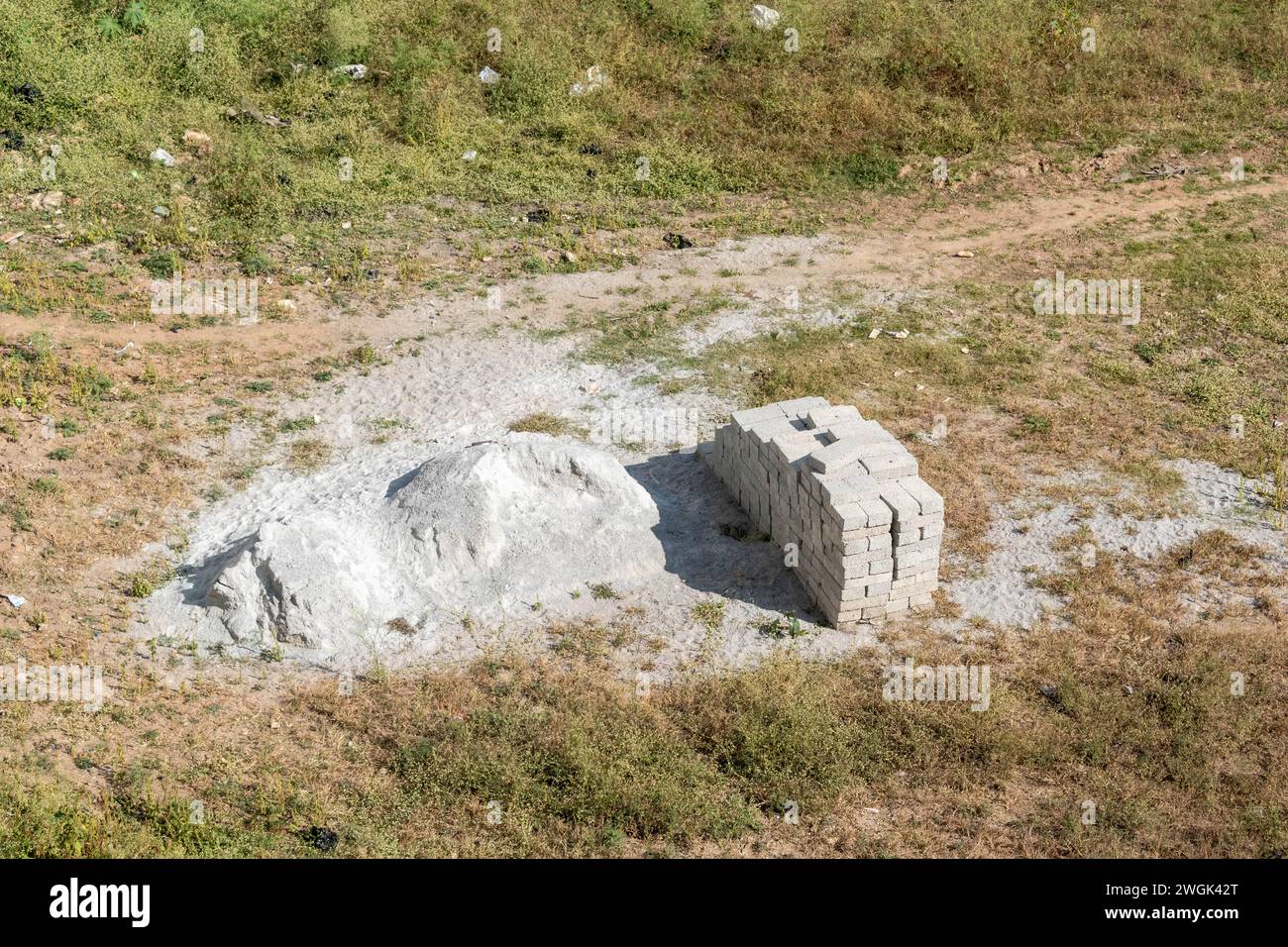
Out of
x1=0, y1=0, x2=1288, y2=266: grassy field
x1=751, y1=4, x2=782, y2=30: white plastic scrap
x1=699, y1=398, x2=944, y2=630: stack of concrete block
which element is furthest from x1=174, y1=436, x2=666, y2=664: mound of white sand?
x1=751, y1=4, x2=782, y2=30: white plastic scrap

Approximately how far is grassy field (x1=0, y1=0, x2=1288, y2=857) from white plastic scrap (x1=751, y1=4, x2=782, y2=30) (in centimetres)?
29

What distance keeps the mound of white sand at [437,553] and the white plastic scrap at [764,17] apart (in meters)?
11.7

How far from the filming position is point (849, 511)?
10.1 meters

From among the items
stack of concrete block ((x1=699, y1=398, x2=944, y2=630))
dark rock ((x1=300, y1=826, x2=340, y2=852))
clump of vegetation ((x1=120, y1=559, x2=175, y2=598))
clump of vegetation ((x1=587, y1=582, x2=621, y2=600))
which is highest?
stack of concrete block ((x1=699, y1=398, x2=944, y2=630))

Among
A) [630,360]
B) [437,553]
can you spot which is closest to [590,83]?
[630,360]

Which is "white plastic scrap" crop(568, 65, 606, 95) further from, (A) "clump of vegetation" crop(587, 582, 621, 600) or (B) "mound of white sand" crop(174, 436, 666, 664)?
(A) "clump of vegetation" crop(587, 582, 621, 600)

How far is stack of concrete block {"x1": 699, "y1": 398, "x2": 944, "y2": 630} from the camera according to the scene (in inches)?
404

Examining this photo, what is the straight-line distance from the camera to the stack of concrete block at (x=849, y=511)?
10.3m

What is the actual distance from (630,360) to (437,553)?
177 inches

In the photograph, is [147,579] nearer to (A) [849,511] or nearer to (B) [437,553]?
(B) [437,553]

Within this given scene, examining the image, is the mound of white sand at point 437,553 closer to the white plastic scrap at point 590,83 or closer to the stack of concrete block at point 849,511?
the stack of concrete block at point 849,511

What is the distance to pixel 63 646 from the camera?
33.4ft

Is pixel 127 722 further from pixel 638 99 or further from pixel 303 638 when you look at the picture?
pixel 638 99

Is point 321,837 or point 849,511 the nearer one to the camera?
point 321,837
